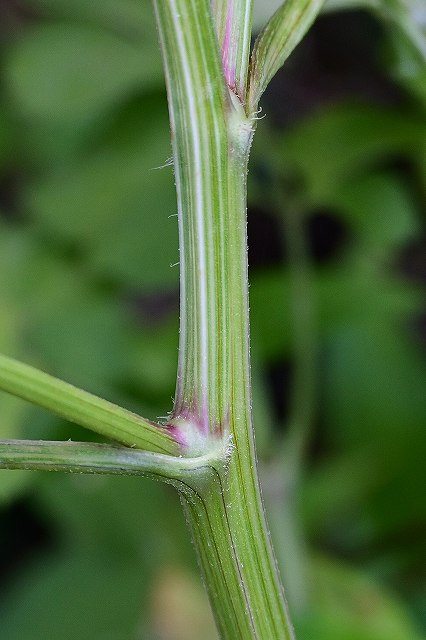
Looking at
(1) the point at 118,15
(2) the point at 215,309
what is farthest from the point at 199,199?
(1) the point at 118,15

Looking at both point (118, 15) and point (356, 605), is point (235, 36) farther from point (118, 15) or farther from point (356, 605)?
point (356, 605)

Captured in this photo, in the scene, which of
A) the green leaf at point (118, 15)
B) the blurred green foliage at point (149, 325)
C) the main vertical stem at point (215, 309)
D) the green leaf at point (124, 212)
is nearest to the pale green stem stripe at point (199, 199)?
the main vertical stem at point (215, 309)

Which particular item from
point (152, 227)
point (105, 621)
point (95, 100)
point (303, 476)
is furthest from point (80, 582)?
point (95, 100)

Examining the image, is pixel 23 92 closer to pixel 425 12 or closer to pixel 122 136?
pixel 122 136

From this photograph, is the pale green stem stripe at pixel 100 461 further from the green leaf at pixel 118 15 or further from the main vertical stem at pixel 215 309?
the green leaf at pixel 118 15

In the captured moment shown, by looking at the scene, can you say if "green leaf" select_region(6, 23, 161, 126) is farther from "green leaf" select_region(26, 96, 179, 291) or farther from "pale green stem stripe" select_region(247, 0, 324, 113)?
"pale green stem stripe" select_region(247, 0, 324, 113)

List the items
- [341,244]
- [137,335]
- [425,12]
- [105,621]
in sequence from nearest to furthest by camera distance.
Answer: [425,12]
[137,335]
[105,621]
[341,244]
